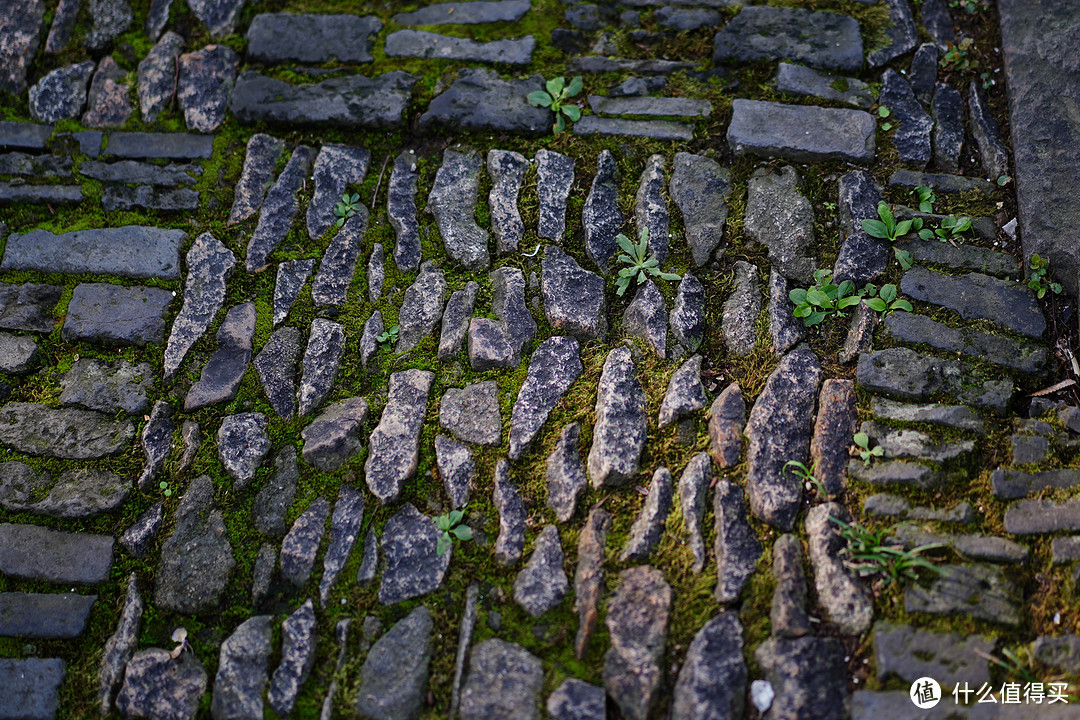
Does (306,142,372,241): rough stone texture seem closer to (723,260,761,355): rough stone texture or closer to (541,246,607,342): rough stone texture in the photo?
(541,246,607,342): rough stone texture

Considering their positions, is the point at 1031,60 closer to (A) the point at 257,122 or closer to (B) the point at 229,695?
(A) the point at 257,122

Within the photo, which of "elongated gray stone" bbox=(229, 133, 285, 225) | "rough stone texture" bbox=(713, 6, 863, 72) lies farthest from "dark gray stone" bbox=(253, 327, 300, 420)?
"rough stone texture" bbox=(713, 6, 863, 72)

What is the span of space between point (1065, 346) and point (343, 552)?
263 centimetres

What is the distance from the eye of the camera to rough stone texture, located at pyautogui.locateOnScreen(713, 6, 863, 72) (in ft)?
10.6

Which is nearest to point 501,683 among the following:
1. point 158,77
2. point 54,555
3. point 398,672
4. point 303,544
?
point 398,672

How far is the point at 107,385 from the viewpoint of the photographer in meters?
2.78

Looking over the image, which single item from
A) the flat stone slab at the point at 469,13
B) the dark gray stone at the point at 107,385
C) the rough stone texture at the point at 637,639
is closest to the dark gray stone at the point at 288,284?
the dark gray stone at the point at 107,385

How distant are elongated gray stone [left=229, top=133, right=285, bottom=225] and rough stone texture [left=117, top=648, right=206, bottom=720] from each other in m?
1.79

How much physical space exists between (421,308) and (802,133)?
178 centimetres

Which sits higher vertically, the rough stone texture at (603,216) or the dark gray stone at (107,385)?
the rough stone texture at (603,216)

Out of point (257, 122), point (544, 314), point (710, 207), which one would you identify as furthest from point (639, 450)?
point (257, 122)

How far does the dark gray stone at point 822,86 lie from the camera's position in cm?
312

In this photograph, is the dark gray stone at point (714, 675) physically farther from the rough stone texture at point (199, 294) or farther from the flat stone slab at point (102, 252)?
the flat stone slab at point (102, 252)

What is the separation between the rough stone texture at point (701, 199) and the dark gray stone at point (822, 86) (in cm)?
55
